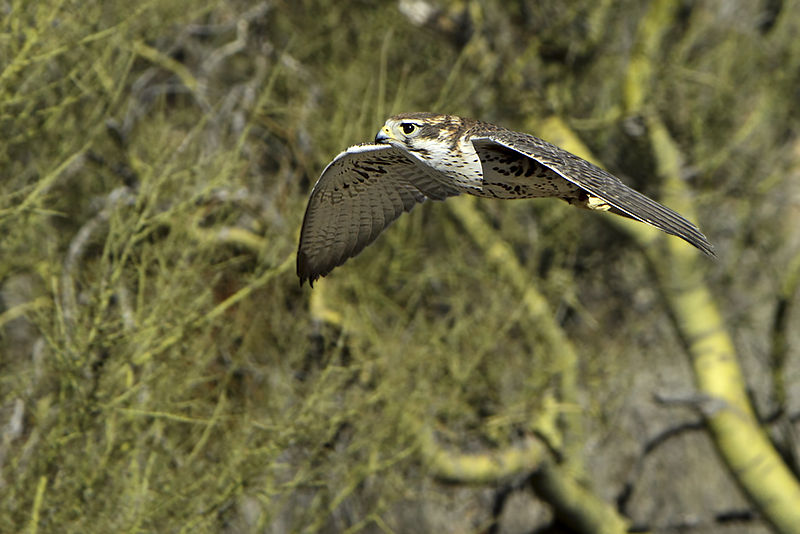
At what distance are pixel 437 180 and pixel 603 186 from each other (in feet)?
3.96

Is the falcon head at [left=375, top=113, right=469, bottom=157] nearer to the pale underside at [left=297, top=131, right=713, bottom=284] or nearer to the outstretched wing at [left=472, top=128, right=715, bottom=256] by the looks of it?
the pale underside at [left=297, top=131, right=713, bottom=284]

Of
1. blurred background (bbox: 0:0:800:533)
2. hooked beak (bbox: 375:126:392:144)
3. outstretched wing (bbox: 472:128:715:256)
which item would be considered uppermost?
outstretched wing (bbox: 472:128:715:256)

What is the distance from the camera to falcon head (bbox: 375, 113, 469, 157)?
4352 mm

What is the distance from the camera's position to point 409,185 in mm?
5285

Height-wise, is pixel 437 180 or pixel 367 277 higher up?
pixel 437 180

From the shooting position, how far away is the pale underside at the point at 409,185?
151 inches

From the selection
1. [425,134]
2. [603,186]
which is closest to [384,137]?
[425,134]

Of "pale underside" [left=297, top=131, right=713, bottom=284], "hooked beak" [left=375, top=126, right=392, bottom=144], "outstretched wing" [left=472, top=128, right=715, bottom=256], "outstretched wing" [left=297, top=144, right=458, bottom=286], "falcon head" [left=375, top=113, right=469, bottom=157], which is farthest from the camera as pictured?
"outstretched wing" [left=297, top=144, right=458, bottom=286]

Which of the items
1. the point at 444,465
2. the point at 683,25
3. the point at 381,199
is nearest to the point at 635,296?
the point at 683,25

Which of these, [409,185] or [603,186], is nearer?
[603,186]

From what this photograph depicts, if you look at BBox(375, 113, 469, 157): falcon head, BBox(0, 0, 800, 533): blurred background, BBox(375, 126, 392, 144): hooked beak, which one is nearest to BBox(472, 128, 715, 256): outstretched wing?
BBox(375, 113, 469, 157): falcon head

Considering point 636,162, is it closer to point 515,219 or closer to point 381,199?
point 515,219

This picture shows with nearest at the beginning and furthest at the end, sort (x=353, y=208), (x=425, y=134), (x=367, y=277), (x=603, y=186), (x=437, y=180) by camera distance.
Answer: (x=603, y=186)
(x=425, y=134)
(x=437, y=180)
(x=353, y=208)
(x=367, y=277)

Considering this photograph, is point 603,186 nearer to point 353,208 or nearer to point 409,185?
point 409,185
